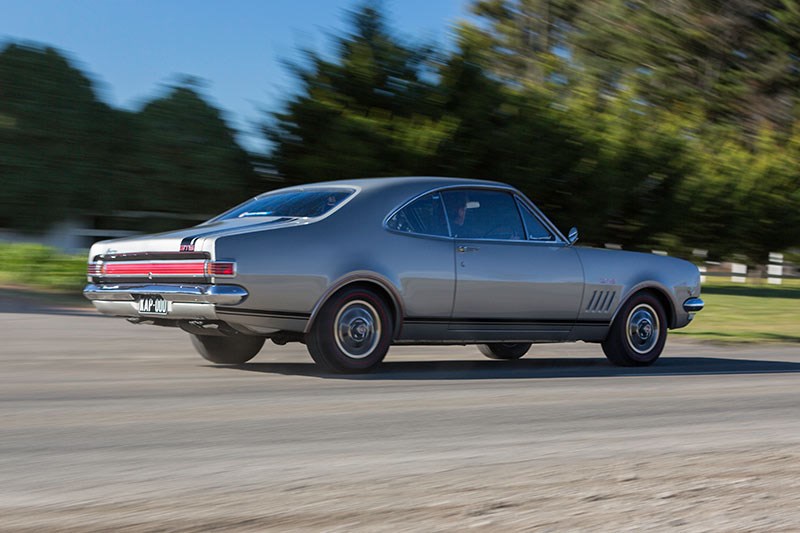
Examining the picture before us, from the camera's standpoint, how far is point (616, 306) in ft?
33.6

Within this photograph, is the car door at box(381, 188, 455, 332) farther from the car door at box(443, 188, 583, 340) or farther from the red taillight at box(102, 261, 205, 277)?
the red taillight at box(102, 261, 205, 277)

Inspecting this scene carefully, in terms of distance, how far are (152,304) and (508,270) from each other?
9.53 feet

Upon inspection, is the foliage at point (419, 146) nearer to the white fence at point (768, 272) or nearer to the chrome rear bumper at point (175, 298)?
the white fence at point (768, 272)

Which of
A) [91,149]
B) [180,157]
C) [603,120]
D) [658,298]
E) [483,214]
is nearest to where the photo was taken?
[483,214]

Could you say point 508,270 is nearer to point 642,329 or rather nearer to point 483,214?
point 483,214

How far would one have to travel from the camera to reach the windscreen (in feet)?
28.6

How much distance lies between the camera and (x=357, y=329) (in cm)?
843

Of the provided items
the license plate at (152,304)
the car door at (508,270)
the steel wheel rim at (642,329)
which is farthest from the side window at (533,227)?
the license plate at (152,304)

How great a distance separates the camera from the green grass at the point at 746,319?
15.1 m

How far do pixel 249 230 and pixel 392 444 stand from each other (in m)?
2.74

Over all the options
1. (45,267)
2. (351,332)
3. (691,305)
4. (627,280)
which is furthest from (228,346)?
(45,267)

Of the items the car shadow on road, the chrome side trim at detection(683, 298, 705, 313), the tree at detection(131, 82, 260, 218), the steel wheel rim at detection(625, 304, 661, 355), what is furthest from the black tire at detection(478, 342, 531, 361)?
the tree at detection(131, 82, 260, 218)

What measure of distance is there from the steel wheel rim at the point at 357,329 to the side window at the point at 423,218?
2.33ft

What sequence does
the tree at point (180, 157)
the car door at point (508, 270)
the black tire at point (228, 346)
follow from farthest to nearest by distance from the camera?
1. the tree at point (180, 157)
2. the black tire at point (228, 346)
3. the car door at point (508, 270)
